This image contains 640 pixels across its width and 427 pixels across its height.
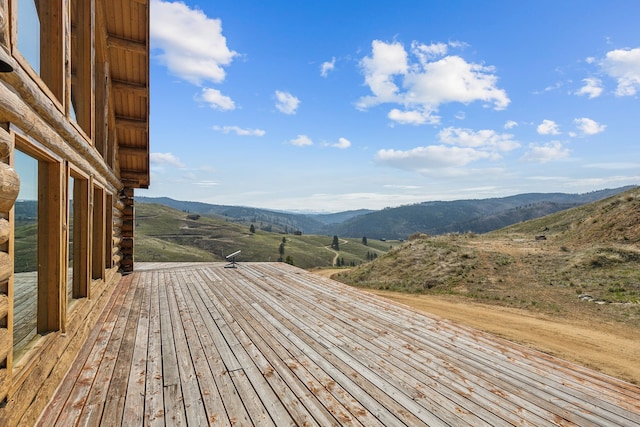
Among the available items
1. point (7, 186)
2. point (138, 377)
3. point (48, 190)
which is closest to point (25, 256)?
point (48, 190)

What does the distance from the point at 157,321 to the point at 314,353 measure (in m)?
3.03

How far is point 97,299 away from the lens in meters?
5.76

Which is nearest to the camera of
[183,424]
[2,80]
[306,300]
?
[2,80]

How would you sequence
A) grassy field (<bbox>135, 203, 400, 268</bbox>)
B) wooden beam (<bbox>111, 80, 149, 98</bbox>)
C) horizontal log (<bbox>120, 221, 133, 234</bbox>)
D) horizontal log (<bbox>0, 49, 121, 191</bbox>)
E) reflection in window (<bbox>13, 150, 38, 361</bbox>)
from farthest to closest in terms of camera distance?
1. grassy field (<bbox>135, 203, 400, 268</bbox>)
2. horizontal log (<bbox>120, 221, 133, 234</bbox>)
3. wooden beam (<bbox>111, 80, 149, 98</bbox>)
4. reflection in window (<bbox>13, 150, 38, 361</bbox>)
5. horizontal log (<bbox>0, 49, 121, 191</bbox>)

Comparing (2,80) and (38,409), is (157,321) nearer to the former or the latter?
(38,409)

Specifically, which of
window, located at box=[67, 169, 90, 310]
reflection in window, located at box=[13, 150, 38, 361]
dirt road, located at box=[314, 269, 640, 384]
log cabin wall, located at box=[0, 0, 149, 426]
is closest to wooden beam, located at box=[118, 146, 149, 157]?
log cabin wall, located at box=[0, 0, 149, 426]

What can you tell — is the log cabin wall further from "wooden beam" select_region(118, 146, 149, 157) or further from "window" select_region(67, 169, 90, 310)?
"wooden beam" select_region(118, 146, 149, 157)

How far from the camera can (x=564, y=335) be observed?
8.27 meters

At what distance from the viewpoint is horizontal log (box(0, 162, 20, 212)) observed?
2.19m

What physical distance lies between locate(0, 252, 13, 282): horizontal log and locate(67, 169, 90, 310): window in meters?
2.48

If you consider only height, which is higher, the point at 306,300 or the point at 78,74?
the point at 78,74

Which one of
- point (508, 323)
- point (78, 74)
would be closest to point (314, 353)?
point (78, 74)

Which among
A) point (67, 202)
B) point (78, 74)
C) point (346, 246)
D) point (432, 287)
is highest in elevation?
point (78, 74)

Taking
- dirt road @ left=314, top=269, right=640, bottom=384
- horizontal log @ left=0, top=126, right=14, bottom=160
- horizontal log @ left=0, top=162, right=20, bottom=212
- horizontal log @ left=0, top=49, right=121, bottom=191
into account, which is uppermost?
horizontal log @ left=0, top=49, right=121, bottom=191
